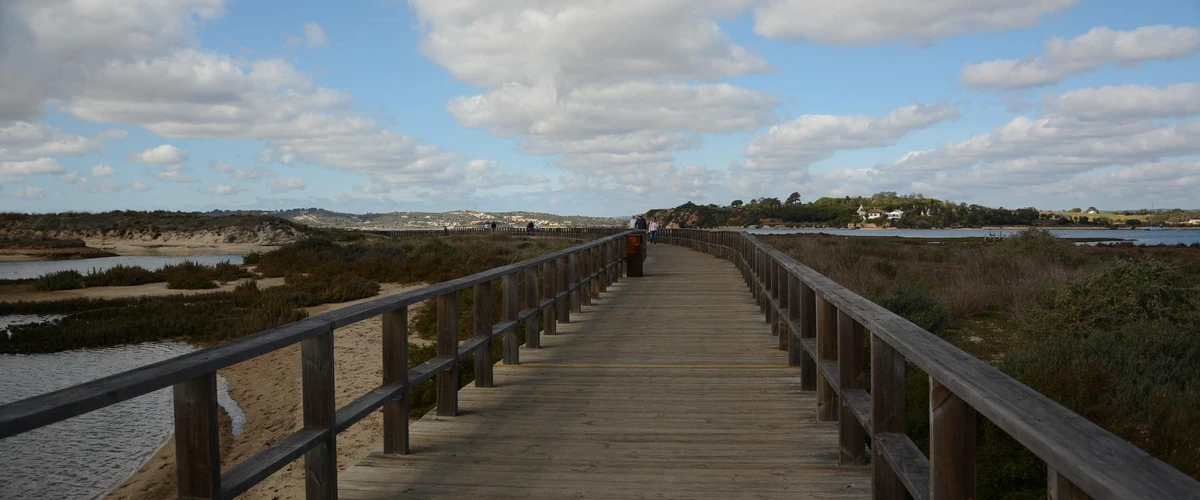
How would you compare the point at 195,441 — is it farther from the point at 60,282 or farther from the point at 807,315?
the point at 60,282

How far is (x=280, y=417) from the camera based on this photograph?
31.6 ft

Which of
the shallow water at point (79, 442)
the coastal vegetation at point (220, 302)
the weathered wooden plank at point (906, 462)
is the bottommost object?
the shallow water at point (79, 442)

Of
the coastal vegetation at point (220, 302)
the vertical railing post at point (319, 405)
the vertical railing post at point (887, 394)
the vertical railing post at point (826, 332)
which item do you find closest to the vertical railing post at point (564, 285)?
the coastal vegetation at point (220, 302)

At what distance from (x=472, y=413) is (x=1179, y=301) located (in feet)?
32.7

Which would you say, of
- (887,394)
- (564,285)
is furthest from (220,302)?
(887,394)

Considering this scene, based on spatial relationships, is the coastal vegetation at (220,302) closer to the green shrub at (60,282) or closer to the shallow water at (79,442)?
the green shrub at (60,282)

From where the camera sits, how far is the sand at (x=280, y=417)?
23.0 ft

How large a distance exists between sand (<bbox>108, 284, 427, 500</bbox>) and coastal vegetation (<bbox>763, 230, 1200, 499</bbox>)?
17.6ft

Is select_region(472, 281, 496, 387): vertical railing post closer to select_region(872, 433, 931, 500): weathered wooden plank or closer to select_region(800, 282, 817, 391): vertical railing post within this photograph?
select_region(800, 282, 817, 391): vertical railing post

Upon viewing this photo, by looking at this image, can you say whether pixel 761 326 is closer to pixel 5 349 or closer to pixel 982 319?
pixel 982 319

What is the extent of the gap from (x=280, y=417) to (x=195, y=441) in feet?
24.4

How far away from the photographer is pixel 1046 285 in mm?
12258

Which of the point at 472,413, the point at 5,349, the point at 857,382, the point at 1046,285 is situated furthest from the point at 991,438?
the point at 5,349

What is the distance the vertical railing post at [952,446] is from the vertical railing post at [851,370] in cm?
156
